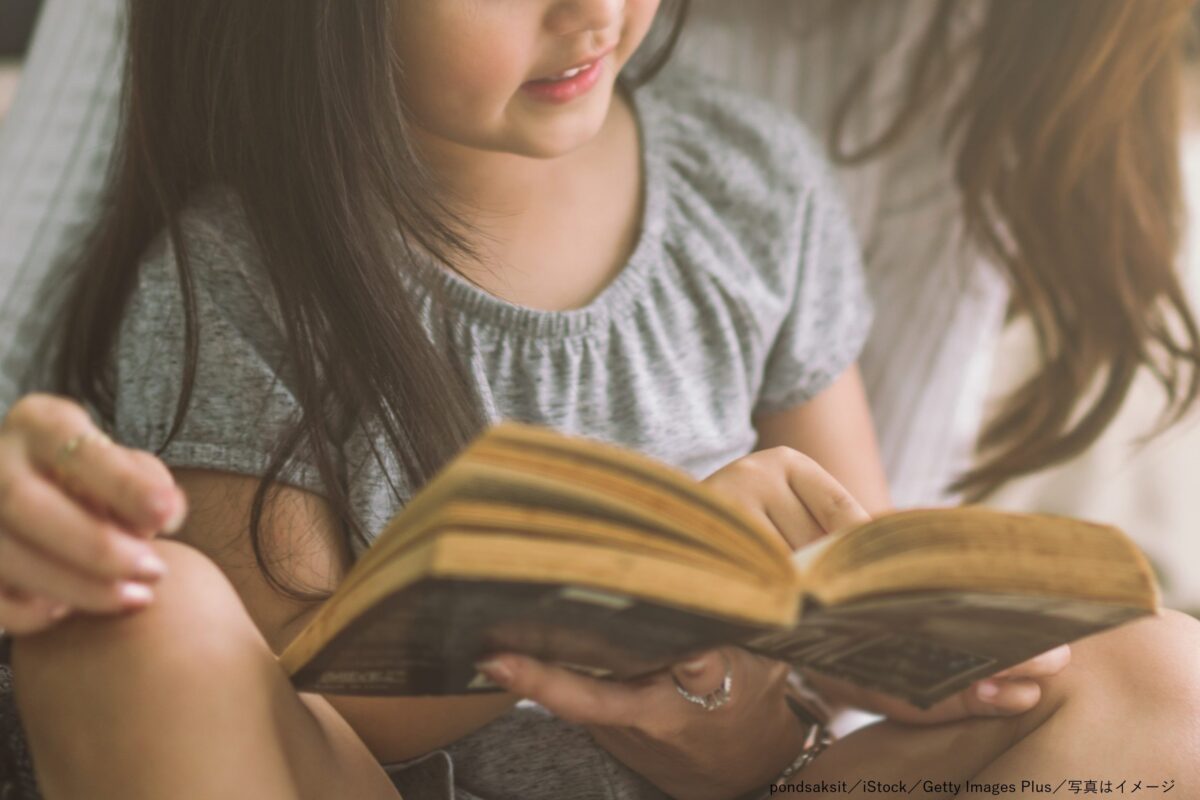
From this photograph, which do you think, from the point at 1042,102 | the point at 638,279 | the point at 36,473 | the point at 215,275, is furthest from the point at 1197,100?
the point at 36,473

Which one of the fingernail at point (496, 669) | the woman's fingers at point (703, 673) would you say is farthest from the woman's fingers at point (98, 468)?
the woman's fingers at point (703, 673)

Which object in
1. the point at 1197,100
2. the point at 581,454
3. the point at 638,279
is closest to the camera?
the point at 581,454

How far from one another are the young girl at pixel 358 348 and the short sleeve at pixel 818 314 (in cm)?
3

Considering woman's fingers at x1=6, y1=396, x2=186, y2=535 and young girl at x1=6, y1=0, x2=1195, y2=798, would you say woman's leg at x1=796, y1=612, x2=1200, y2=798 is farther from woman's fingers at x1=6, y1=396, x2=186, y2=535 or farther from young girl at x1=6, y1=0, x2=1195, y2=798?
woman's fingers at x1=6, y1=396, x2=186, y2=535

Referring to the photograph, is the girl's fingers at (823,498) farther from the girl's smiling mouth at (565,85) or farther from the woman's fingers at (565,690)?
the girl's smiling mouth at (565,85)

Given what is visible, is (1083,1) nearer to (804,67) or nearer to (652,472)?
(804,67)

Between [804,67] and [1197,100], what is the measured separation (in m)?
0.55

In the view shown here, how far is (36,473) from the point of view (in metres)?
0.50

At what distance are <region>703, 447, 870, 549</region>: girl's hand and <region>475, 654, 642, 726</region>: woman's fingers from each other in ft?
0.38

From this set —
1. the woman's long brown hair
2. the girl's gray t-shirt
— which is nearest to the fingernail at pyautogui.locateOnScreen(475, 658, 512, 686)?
the girl's gray t-shirt

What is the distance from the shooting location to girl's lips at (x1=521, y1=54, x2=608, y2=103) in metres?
0.73

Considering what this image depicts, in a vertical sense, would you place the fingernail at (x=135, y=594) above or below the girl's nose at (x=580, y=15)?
below

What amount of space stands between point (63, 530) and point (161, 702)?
88 mm

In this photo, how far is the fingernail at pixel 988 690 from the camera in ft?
2.10
